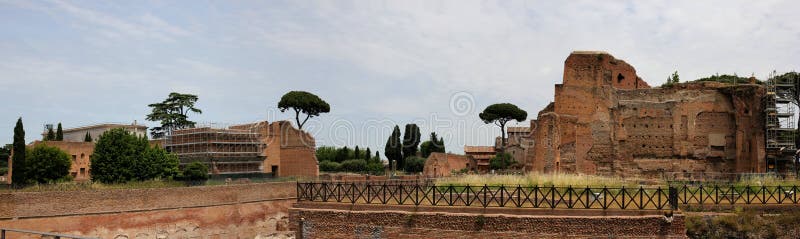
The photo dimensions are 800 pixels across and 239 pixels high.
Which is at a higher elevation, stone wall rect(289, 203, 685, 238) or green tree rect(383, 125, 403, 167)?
green tree rect(383, 125, 403, 167)

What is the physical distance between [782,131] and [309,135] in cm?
2832

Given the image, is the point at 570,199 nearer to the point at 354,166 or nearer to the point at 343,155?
the point at 354,166

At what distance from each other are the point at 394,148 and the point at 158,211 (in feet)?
114

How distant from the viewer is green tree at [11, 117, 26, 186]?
30.8 metres

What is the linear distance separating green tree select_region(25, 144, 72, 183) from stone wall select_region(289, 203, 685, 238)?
1998cm

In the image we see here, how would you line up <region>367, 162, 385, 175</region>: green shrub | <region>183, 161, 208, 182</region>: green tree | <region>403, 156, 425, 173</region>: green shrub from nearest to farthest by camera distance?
<region>183, 161, 208, 182</region>: green tree → <region>367, 162, 385, 175</region>: green shrub → <region>403, 156, 425, 173</region>: green shrub

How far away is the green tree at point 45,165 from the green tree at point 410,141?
2847 cm

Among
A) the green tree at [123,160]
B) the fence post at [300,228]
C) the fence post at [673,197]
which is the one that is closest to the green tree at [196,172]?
the green tree at [123,160]

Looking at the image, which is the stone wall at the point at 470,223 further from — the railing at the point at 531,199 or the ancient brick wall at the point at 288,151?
the ancient brick wall at the point at 288,151

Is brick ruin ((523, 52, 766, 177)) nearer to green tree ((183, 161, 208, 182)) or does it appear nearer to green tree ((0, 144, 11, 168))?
green tree ((183, 161, 208, 182))

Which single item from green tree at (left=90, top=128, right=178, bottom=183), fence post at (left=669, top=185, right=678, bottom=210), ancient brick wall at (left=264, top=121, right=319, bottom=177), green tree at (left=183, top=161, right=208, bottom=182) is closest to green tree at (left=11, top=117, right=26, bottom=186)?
green tree at (left=90, top=128, right=178, bottom=183)

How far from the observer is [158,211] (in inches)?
902

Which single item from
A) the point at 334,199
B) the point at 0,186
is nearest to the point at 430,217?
the point at 334,199

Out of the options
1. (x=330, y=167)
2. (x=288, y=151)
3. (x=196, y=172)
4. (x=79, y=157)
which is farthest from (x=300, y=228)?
(x=330, y=167)
